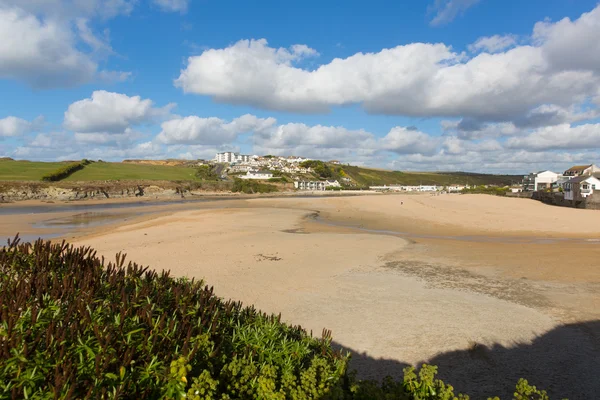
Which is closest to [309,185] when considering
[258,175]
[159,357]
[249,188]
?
[258,175]

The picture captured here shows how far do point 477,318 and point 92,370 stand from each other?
6.42m

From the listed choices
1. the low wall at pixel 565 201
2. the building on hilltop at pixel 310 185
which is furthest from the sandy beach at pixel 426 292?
the building on hilltop at pixel 310 185

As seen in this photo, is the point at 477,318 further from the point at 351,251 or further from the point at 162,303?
the point at 351,251

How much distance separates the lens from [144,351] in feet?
7.66

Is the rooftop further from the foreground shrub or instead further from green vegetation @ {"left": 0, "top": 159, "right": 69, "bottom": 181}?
green vegetation @ {"left": 0, "top": 159, "right": 69, "bottom": 181}

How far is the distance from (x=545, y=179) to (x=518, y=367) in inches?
3630

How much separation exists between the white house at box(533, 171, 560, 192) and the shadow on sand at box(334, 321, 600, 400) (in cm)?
8940

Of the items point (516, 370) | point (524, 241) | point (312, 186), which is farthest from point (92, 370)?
point (312, 186)

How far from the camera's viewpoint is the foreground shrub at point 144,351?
199 centimetres

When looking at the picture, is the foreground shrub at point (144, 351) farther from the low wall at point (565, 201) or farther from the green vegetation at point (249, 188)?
the green vegetation at point (249, 188)

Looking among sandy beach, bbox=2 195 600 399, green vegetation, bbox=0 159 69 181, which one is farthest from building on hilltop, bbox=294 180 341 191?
sandy beach, bbox=2 195 600 399

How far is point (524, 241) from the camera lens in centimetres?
1653

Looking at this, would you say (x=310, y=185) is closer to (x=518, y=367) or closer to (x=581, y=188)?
(x=581, y=188)

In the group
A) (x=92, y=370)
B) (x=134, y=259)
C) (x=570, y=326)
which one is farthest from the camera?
(x=134, y=259)
